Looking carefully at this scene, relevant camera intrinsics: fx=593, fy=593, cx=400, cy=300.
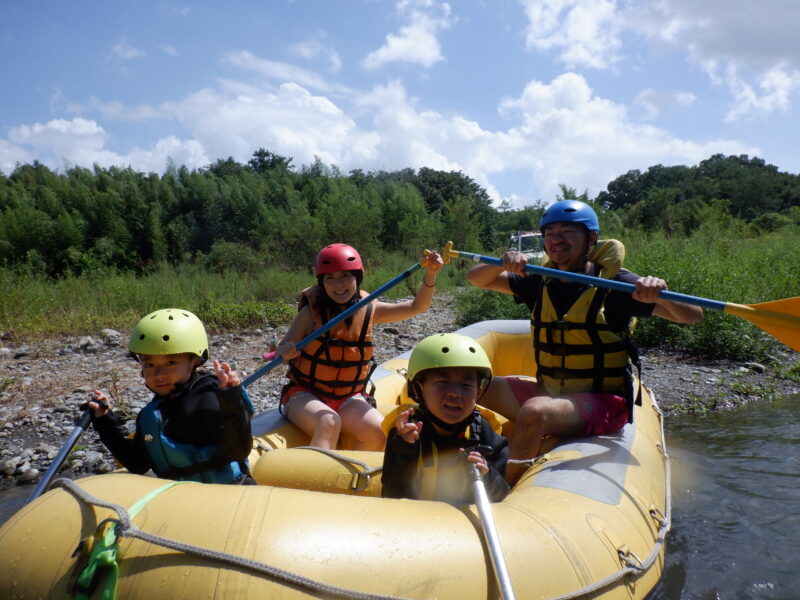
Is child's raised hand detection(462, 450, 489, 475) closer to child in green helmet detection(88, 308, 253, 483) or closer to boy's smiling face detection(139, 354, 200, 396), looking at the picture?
child in green helmet detection(88, 308, 253, 483)

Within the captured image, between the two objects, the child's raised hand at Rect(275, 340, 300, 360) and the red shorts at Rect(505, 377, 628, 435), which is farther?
the child's raised hand at Rect(275, 340, 300, 360)

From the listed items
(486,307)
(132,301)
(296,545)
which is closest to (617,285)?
(296,545)

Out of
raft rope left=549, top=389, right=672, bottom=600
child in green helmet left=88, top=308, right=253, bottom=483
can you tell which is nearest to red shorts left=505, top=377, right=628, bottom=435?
raft rope left=549, top=389, right=672, bottom=600

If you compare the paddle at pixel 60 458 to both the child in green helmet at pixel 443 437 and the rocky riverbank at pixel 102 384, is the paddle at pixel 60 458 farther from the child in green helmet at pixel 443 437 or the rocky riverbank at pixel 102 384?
the rocky riverbank at pixel 102 384

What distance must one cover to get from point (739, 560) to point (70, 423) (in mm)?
4899

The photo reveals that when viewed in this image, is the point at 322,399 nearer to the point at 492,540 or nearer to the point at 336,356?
the point at 336,356

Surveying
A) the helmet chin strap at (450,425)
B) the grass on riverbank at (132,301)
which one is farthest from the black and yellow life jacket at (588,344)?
the grass on riverbank at (132,301)

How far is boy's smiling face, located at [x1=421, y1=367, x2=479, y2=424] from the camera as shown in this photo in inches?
88.4

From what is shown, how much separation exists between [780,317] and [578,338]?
96 cm

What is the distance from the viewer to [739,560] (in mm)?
2986

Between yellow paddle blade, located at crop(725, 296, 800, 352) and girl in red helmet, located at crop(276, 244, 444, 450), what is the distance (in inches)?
62.8

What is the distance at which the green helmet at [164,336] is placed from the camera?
2287 millimetres

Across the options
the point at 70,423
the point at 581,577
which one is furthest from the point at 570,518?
the point at 70,423

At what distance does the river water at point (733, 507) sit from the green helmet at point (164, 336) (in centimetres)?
216
